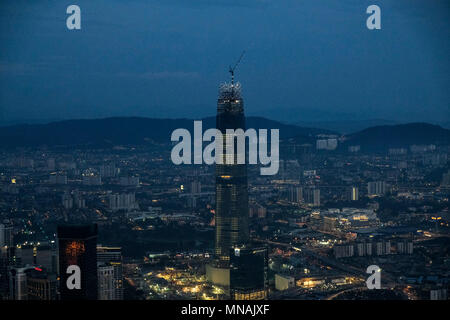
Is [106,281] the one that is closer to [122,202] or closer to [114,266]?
[114,266]

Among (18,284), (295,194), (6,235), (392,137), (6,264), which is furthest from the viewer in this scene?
(295,194)

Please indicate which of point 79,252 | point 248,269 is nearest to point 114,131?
point 248,269

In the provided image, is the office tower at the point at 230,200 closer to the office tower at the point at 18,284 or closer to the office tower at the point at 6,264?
Result: the office tower at the point at 6,264

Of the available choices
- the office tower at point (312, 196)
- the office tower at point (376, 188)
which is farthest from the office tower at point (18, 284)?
the office tower at point (376, 188)

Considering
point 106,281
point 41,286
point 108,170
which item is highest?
point 108,170
